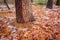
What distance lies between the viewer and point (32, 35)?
459 cm

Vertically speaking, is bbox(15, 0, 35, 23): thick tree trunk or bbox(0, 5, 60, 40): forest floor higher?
bbox(15, 0, 35, 23): thick tree trunk

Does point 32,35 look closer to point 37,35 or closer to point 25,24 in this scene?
point 37,35

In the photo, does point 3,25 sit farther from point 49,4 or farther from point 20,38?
point 49,4

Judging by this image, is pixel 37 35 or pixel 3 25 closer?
pixel 37 35

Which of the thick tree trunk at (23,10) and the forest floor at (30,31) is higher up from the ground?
the thick tree trunk at (23,10)

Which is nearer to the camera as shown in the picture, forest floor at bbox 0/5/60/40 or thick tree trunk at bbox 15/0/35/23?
forest floor at bbox 0/5/60/40

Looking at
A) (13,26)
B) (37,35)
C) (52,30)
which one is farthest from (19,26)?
(52,30)

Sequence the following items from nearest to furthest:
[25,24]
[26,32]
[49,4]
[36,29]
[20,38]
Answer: [20,38] → [26,32] → [36,29] → [25,24] → [49,4]

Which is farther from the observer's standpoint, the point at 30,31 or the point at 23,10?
the point at 23,10

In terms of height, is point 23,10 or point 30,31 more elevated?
point 23,10

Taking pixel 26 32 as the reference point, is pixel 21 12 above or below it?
above

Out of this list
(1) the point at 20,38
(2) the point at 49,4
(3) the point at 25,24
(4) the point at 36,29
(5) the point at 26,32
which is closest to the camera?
(1) the point at 20,38

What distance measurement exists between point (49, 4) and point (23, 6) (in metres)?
5.02

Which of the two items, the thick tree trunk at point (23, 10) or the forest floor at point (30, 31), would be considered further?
the thick tree trunk at point (23, 10)
